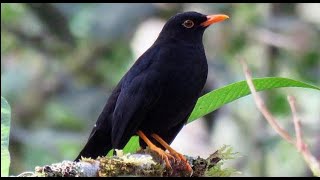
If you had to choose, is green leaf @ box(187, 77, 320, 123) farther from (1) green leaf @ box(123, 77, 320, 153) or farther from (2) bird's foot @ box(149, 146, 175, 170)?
(2) bird's foot @ box(149, 146, 175, 170)

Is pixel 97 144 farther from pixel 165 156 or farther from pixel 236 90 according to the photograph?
pixel 236 90

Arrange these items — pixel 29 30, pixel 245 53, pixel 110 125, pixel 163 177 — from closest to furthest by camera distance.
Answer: pixel 163 177 → pixel 110 125 → pixel 29 30 → pixel 245 53

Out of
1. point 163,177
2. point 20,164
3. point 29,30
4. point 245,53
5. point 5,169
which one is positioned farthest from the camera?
point 245,53

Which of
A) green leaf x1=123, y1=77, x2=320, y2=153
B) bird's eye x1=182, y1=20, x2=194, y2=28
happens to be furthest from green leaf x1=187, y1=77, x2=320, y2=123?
bird's eye x1=182, y1=20, x2=194, y2=28

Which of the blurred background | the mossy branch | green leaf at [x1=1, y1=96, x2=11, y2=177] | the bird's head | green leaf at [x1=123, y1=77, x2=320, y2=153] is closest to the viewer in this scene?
green leaf at [x1=1, y1=96, x2=11, y2=177]

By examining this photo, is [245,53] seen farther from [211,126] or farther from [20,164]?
[20,164]

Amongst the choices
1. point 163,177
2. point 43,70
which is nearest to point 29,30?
point 43,70

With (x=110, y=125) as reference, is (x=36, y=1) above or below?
above
